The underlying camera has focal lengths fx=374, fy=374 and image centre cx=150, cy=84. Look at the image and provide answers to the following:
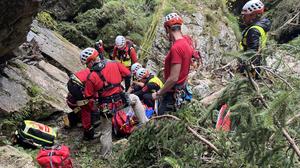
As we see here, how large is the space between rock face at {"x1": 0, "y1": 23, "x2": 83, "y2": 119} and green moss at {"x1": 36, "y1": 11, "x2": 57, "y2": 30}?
1.12 m

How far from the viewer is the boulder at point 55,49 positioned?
11.7 m

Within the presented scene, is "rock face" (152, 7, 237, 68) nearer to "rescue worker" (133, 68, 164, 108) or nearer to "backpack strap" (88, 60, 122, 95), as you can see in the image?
"rescue worker" (133, 68, 164, 108)

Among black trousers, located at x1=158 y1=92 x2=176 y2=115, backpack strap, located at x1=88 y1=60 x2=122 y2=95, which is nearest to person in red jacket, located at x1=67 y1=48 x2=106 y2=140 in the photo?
backpack strap, located at x1=88 y1=60 x2=122 y2=95

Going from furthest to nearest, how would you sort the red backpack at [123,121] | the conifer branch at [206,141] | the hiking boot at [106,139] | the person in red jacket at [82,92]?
the red backpack at [123,121]
the hiking boot at [106,139]
the person in red jacket at [82,92]
the conifer branch at [206,141]

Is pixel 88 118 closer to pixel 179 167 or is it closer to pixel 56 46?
pixel 179 167

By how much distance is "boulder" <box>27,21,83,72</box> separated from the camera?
11.7m

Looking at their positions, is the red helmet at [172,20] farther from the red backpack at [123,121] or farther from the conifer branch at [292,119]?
the conifer branch at [292,119]

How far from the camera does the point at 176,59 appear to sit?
551cm

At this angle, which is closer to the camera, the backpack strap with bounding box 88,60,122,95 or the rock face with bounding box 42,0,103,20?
the backpack strap with bounding box 88,60,122,95

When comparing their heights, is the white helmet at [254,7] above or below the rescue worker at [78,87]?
above

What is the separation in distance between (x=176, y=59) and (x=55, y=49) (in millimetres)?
7523

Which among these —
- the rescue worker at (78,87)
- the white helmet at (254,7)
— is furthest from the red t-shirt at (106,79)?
the white helmet at (254,7)

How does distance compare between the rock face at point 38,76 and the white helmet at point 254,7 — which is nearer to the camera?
the white helmet at point 254,7

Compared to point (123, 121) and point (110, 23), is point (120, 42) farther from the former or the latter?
point (110, 23)
